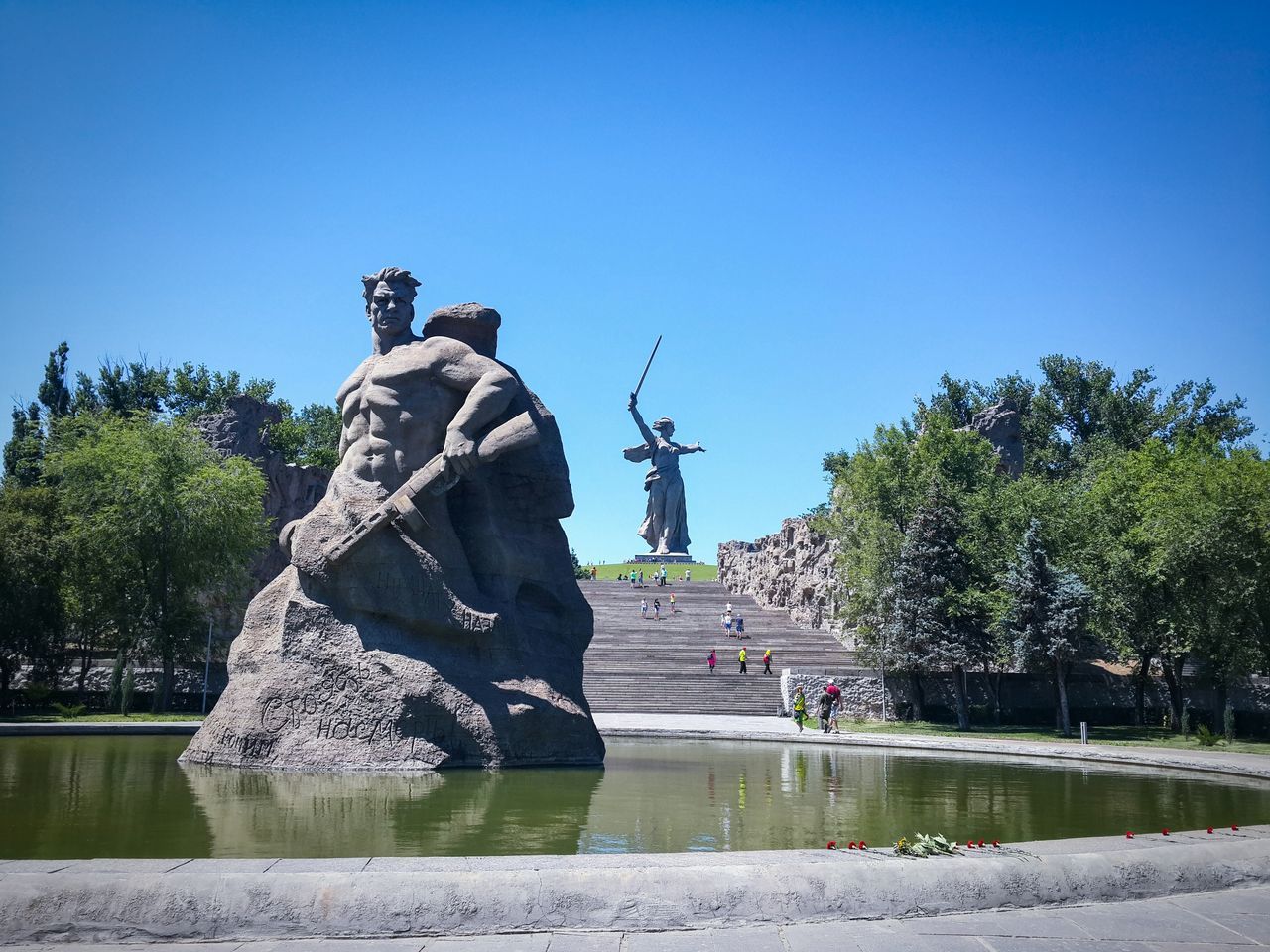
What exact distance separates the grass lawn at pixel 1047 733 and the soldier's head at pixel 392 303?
16.5 m

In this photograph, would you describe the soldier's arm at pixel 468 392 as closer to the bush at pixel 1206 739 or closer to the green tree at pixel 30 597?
the bush at pixel 1206 739

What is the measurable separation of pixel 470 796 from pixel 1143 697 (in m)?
27.7

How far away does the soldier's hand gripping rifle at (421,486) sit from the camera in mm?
14367

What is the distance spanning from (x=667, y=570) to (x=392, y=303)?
54.8 m

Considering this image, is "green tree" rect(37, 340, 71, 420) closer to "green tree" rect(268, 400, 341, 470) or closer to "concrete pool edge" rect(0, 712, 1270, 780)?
"green tree" rect(268, 400, 341, 470)

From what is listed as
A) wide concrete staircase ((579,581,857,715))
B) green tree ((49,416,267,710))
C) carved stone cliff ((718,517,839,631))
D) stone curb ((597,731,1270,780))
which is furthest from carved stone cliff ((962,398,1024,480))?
green tree ((49,416,267,710))

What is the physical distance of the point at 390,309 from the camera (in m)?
16.4

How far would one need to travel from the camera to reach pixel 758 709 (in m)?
33.4

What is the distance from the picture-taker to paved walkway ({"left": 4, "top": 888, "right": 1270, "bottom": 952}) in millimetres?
5266

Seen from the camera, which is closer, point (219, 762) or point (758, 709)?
point (219, 762)

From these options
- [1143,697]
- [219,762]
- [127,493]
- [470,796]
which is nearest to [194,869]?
[470,796]

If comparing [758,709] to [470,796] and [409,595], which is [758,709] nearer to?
[409,595]

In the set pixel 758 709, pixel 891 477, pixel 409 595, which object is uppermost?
pixel 891 477

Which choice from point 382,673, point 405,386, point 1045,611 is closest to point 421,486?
point 405,386
